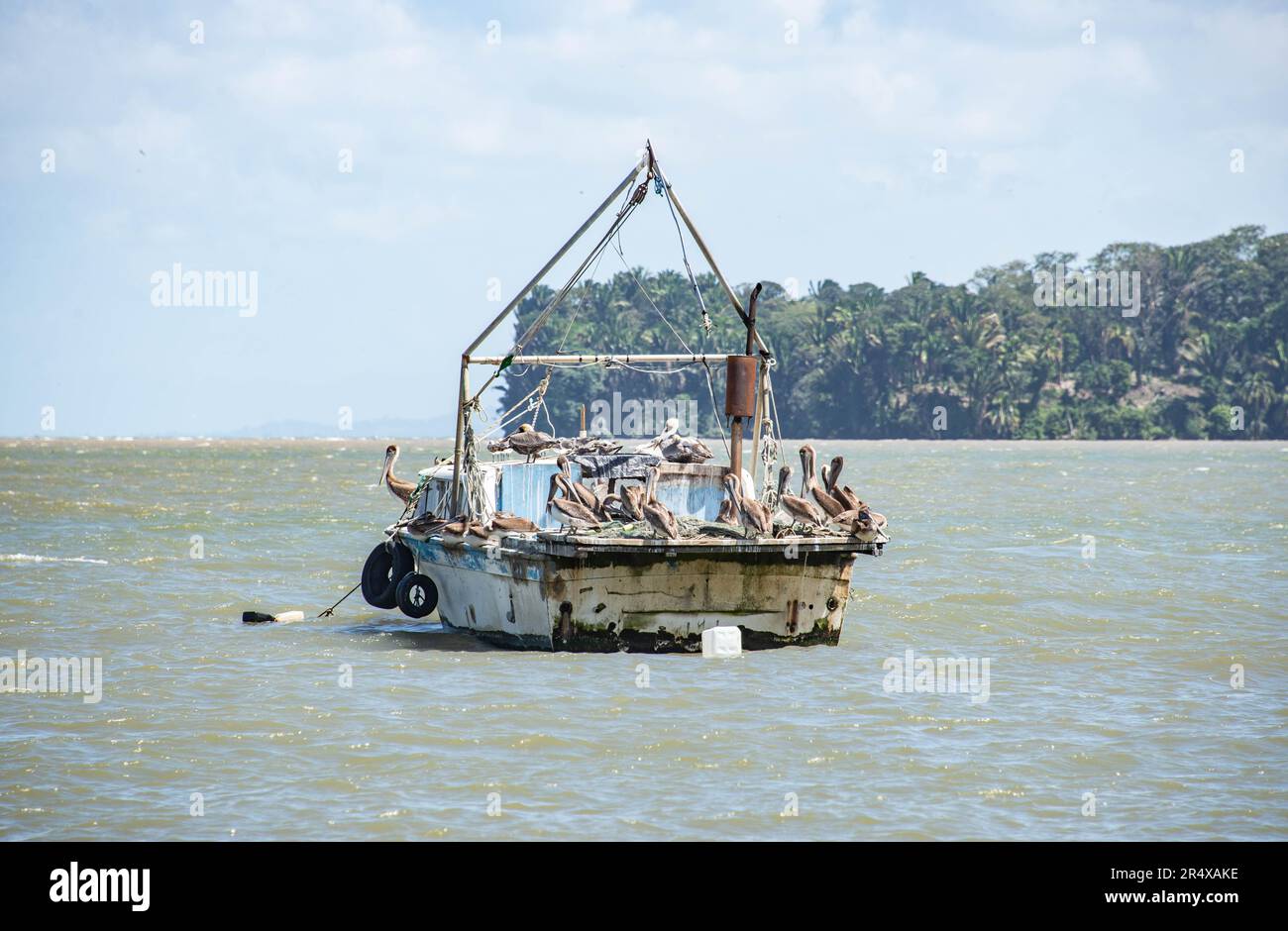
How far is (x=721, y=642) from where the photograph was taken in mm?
16938

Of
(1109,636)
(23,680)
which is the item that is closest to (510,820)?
(23,680)

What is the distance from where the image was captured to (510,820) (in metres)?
11.3

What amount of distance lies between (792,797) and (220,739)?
518 cm

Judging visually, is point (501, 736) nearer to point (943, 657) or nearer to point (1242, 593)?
point (943, 657)

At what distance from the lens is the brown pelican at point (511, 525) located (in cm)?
1748

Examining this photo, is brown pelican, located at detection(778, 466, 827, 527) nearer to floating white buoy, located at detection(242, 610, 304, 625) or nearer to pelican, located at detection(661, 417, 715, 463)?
pelican, located at detection(661, 417, 715, 463)

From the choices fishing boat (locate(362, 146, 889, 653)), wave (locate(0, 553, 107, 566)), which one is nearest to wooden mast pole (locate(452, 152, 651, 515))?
fishing boat (locate(362, 146, 889, 653))

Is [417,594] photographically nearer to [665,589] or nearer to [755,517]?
[665,589]

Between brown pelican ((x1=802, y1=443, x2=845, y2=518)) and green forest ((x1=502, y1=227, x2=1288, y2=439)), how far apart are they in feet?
334

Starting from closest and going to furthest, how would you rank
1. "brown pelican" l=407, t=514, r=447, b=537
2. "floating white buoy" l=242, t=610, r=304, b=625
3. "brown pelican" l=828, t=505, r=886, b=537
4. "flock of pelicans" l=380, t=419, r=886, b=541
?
"flock of pelicans" l=380, t=419, r=886, b=541
"brown pelican" l=828, t=505, r=886, b=537
"brown pelican" l=407, t=514, r=447, b=537
"floating white buoy" l=242, t=610, r=304, b=625

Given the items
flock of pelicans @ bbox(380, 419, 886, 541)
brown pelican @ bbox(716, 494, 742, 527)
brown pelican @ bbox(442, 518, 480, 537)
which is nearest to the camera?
flock of pelicans @ bbox(380, 419, 886, 541)

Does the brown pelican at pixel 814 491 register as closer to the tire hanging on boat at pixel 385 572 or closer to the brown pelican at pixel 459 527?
the brown pelican at pixel 459 527

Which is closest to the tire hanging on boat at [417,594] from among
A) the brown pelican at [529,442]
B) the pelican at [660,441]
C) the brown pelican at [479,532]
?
the brown pelican at [529,442]

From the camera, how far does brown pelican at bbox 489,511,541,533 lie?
57.4 ft
